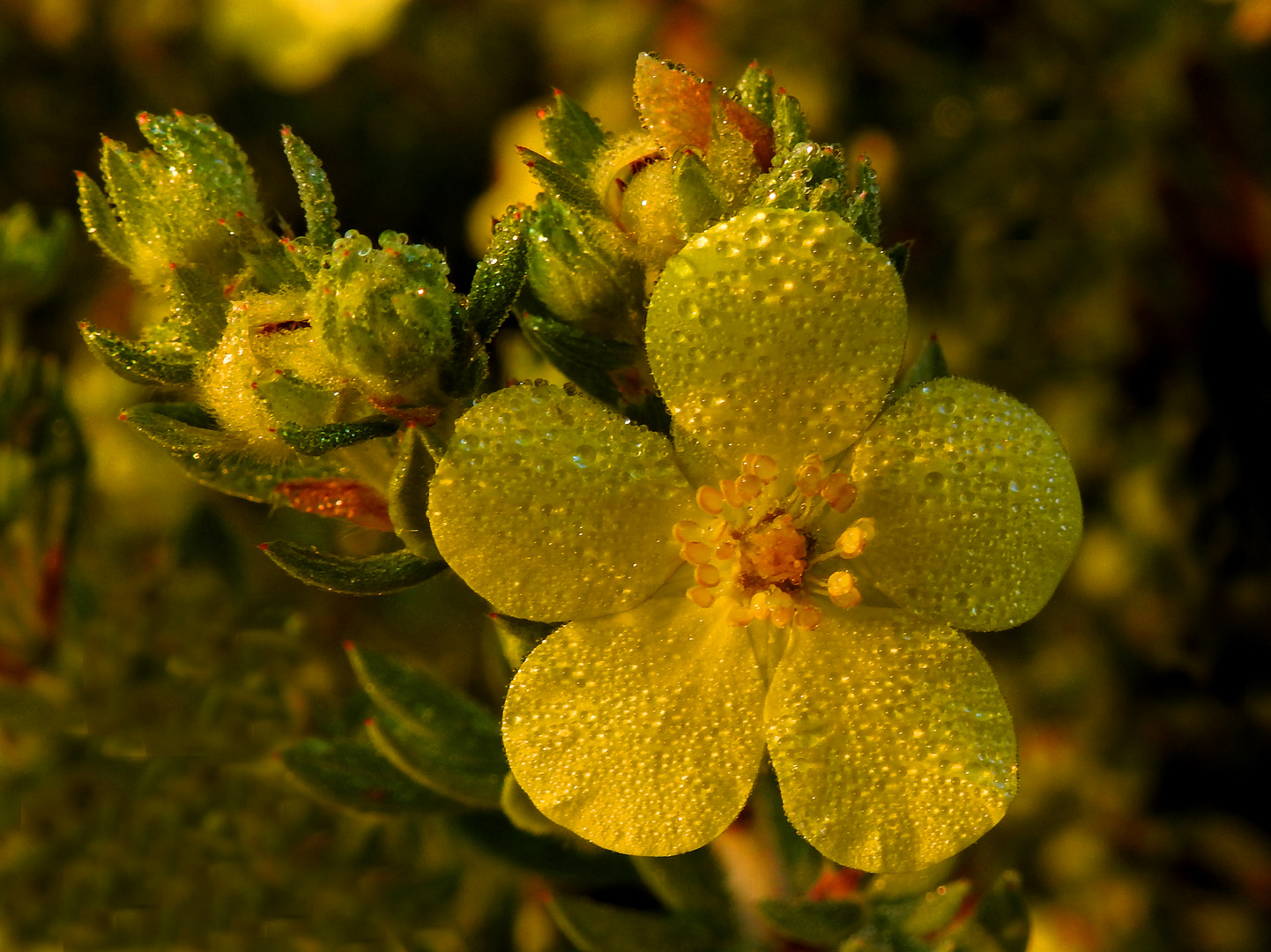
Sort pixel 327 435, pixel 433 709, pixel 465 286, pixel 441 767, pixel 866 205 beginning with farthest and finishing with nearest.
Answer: pixel 465 286 < pixel 433 709 < pixel 441 767 < pixel 866 205 < pixel 327 435

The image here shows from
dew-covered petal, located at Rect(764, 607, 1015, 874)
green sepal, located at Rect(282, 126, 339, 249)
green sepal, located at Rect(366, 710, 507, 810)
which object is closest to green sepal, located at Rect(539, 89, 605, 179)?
green sepal, located at Rect(282, 126, 339, 249)

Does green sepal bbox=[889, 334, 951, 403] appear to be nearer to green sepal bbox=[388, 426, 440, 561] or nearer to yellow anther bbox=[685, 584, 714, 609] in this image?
yellow anther bbox=[685, 584, 714, 609]

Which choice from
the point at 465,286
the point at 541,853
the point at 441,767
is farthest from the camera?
the point at 465,286

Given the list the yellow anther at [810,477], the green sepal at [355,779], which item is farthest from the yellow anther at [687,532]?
the green sepal at [355,779]

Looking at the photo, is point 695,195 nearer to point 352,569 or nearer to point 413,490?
point 413,490

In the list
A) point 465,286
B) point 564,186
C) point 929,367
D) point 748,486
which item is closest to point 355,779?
point 748,486

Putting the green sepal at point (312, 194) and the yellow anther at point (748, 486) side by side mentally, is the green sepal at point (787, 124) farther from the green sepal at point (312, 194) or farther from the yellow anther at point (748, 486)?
the green sepal at point (312, 194)
